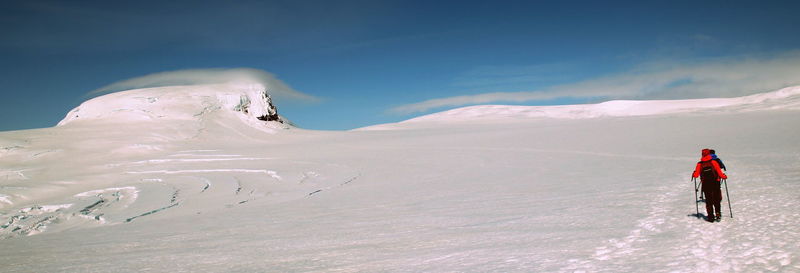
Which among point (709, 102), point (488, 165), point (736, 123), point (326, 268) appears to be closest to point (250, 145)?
point (488, 165)

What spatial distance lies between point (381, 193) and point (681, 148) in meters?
14.8

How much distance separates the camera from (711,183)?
7.19 metres

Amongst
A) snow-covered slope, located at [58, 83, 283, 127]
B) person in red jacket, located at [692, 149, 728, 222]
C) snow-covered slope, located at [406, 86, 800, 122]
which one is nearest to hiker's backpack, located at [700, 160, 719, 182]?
person in red jacket, located at [692, 149, 728, 222]

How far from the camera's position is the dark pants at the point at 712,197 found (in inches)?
268

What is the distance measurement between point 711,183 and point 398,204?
6232mm

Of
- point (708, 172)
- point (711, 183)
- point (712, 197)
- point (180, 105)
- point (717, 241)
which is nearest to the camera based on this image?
point (717, 241)

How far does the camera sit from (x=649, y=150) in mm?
19859

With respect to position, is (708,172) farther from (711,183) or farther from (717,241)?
(717,241)

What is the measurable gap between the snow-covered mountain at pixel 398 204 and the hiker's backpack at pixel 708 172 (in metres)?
0.66

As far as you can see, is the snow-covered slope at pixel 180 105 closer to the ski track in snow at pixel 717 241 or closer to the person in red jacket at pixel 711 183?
the ski track in snow at pixel 717 241

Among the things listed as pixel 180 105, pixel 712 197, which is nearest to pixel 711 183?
pixel 712 197

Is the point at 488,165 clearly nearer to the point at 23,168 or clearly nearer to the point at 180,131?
the point at 23,168

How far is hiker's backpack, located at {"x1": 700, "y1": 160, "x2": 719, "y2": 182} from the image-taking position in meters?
7.27

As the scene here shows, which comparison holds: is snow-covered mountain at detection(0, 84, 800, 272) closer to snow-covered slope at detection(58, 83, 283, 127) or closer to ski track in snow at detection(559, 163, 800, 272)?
ski track in snow at detection(559, 163, 800, 272)
